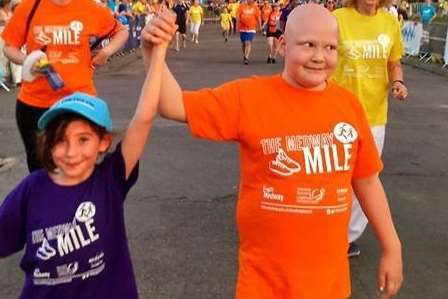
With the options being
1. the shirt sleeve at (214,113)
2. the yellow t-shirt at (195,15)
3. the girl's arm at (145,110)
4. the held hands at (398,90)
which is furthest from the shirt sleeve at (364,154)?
the yellow t-shirt at (195,15)

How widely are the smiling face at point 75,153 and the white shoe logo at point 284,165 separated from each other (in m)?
0.67

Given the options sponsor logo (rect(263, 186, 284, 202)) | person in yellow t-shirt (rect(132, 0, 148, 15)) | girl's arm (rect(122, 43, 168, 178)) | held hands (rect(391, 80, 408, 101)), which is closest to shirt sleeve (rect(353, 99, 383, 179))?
sponsor logo (rect(263, 186, 284, 202))

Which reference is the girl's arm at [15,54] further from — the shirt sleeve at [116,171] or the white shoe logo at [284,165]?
the white shoe logo at [284,165]

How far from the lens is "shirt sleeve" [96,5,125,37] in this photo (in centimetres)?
472

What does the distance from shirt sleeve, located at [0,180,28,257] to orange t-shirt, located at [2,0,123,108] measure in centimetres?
214

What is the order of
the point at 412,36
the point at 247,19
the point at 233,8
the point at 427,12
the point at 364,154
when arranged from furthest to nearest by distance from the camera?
the point at 233,8 < the point at 427,12 < the point at 412,36 < the point at 247,19 < the point at 364,154

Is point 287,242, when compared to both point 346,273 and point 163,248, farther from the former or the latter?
point 163,248

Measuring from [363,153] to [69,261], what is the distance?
1200 mm

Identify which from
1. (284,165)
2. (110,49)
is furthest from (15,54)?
(284,165)

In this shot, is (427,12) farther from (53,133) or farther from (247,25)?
(53,133)

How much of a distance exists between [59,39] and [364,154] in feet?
8.39

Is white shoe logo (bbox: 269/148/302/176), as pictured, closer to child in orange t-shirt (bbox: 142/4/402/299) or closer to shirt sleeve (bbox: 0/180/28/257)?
child in orange t-shirt (bbox: 142/4/402/299)

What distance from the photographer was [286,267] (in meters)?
2.59

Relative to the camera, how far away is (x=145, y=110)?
247 centimetres
